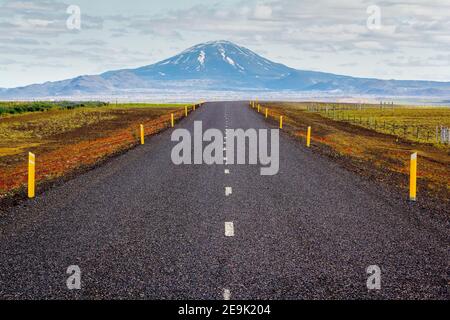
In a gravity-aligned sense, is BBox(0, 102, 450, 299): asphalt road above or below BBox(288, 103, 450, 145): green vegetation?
below

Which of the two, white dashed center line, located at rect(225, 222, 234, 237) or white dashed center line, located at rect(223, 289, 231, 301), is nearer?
white dashed center line, located at rect(223, 289, 231, 301)

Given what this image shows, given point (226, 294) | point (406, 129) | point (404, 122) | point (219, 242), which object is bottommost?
point (226, 294)

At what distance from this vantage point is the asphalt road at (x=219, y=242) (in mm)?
7410

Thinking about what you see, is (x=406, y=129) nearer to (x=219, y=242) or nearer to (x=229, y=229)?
(x=229, y=229)

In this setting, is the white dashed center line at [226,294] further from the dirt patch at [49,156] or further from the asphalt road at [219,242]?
the dirt patch at [49,156]

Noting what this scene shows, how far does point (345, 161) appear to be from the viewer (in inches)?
877

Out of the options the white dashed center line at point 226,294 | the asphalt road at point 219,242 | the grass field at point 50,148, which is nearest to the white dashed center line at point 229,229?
the asphalt road at point 219,242

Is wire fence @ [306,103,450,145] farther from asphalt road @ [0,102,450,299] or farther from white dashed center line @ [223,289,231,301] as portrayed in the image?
white dashed center line @ [223,289,231,301]

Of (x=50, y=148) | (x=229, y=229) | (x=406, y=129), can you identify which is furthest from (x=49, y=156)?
(x=406, y=129)

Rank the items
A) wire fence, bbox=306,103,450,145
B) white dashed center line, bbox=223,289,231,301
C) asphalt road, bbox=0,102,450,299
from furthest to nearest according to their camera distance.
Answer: wire fence, bbox=306,103,450,145 → asphalt road, bbox=0,102,450,299 → white dashed center line, bbox=223,289,231,301

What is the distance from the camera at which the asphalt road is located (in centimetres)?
741

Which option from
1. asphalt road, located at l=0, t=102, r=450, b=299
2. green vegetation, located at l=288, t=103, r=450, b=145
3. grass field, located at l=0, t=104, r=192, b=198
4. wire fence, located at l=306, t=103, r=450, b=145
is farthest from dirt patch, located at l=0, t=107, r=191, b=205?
green vegetation, located at l=288, t=103, r=450, b=145

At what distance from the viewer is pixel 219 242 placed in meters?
9.52
